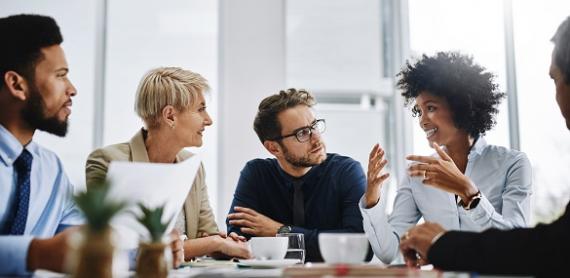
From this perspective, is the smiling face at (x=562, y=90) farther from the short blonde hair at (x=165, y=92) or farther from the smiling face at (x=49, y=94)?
the short blonde hair at (x=165, y=92)

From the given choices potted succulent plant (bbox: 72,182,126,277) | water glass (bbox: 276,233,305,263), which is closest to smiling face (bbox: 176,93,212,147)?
water glass (bbox: 276,233,305,263)

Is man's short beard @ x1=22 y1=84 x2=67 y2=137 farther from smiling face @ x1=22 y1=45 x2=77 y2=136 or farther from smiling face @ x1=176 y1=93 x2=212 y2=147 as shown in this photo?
smiling face @ x1=176 y1=93 x2=212 y2=147

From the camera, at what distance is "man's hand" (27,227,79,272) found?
1271 mm

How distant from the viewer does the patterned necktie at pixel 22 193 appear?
1.60m

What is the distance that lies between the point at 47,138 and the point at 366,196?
221 cm

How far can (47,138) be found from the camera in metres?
3.58

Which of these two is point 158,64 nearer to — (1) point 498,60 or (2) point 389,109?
(2) point 389,109

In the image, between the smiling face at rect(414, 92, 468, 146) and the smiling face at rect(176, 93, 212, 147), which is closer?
the smiling face at rect(414, 92, 468, 146)

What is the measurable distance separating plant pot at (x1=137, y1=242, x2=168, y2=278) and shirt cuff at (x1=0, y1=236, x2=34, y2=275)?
16.2 inches

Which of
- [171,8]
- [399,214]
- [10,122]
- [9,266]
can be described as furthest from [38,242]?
[171,8]

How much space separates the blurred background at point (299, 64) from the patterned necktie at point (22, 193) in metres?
1.91

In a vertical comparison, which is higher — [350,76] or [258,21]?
[258,21]


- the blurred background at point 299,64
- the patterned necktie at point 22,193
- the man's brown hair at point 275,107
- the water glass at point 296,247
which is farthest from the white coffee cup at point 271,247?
the blurred background at point 299,64

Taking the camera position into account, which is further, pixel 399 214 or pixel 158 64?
pixel 158 64
